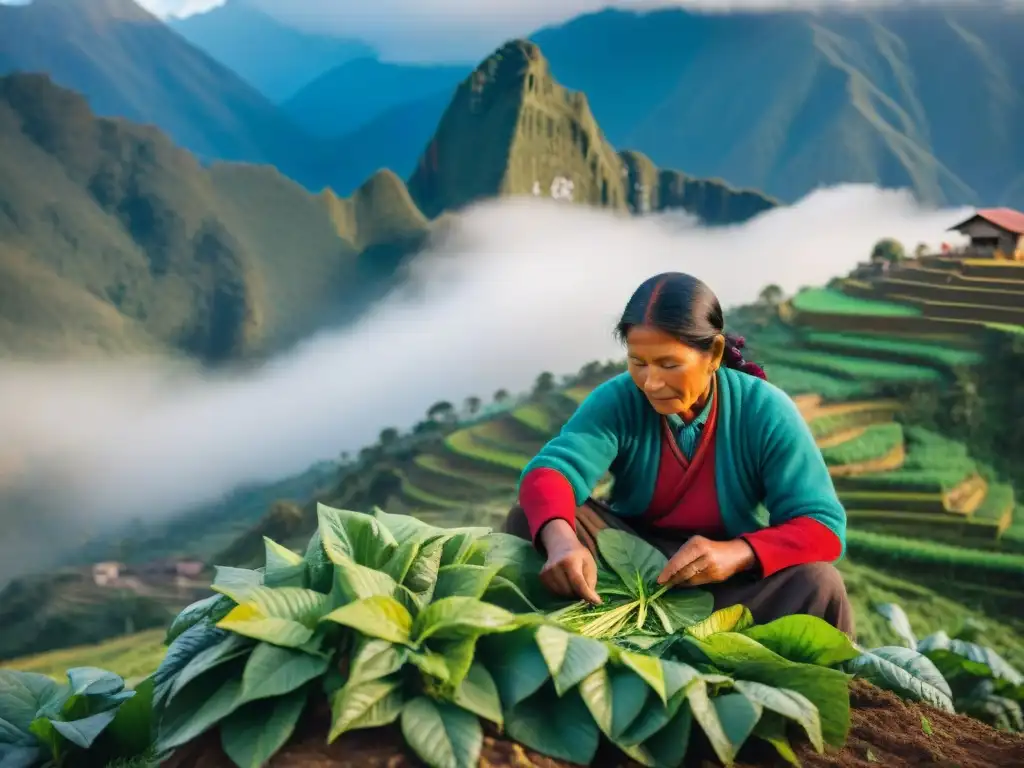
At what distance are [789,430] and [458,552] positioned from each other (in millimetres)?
842

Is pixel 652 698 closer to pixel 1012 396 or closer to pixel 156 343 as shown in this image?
pixel 1012 396

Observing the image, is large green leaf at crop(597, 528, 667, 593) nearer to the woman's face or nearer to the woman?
the woman

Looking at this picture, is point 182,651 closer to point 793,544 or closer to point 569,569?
point 569,569

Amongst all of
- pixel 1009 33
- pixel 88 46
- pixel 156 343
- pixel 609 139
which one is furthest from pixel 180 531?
pixel 1009 33

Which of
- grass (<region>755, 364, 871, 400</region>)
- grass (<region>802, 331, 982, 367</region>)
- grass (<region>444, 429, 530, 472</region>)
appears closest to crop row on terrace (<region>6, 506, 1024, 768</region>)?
grass (<region>755, 364, 871, 400</region>)

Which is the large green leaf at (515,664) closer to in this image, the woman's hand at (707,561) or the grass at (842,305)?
the woman's hand at (707,561)

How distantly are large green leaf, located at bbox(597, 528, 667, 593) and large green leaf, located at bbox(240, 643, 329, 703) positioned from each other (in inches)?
31.3

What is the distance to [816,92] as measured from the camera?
544 inches

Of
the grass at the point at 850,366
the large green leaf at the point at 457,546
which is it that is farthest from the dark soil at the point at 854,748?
the grass at the point at 850,366

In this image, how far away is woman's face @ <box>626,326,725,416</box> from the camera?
6.72 ft

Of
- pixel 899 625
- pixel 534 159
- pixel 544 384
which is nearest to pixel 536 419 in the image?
pixel 544 384

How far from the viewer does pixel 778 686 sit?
176 cm

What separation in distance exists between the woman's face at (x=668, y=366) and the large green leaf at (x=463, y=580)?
0.58 meters

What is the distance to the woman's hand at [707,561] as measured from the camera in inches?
78.9
